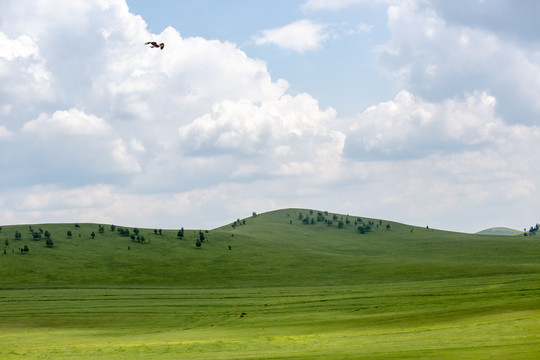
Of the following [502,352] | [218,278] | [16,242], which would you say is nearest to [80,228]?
[16,242]

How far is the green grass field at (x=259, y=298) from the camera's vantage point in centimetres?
3406

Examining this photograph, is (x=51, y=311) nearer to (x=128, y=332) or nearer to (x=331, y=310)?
(x=128, y=332)

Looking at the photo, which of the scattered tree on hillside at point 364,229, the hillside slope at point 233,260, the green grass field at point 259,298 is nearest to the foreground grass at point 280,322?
the green grass field at point 259,298

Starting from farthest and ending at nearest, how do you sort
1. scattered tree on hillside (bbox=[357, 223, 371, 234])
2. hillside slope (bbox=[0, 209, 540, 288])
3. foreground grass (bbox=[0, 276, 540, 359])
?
scattered tree on hillside (bbox=[357, 223, 371, 234])
hillside slope (bbox=[0, 209, 540, 288])
foreground grass (bbox=[0, 276, 540, 359])

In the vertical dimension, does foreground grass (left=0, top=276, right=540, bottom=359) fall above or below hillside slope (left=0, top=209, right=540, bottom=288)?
below

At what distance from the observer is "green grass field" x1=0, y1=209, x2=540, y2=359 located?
112ft

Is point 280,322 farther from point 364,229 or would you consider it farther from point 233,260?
point 364,229

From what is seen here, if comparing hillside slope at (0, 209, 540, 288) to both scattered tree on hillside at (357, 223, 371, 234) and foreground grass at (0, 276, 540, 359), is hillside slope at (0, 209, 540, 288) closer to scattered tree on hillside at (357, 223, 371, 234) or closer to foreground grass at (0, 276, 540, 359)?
foreground grass at (0, 276, 540, 359)

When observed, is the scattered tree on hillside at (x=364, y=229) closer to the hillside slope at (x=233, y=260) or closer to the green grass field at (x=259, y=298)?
the hillside slope at (x=233, y=260)

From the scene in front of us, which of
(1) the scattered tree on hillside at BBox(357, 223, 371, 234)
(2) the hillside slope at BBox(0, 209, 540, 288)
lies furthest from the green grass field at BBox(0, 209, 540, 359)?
(1) the scattered tree on hillside at BBox(357, 223, 371, 234)

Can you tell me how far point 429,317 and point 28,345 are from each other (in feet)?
102

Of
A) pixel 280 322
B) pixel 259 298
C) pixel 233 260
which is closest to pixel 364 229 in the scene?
pixel 233 260

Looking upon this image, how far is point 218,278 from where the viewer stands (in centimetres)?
10094

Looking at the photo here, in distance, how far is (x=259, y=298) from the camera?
73.6 m
